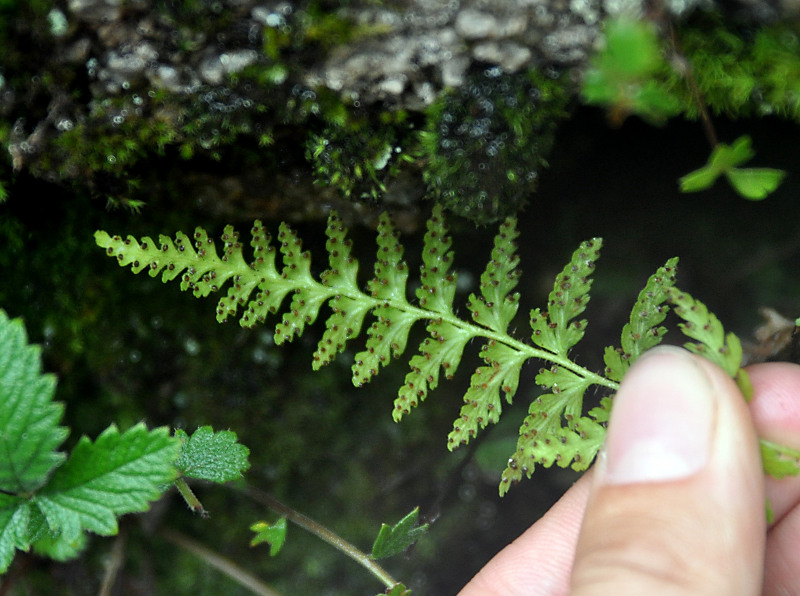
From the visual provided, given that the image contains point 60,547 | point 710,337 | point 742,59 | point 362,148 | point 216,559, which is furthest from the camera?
point 216,559

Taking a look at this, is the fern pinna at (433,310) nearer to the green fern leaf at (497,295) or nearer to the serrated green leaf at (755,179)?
the green fern leaf at (497,295)

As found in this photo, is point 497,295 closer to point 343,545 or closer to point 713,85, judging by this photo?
point 713,85

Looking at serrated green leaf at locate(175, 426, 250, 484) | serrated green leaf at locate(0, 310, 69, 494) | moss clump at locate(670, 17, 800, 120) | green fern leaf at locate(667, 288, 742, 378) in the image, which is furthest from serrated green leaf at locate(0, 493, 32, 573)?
moss clump at locate(670, 17, 800, 120)

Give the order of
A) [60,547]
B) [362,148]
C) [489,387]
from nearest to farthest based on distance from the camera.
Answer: [362,148]
[489,387]
[60,547]

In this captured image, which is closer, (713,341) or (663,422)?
(663,422)

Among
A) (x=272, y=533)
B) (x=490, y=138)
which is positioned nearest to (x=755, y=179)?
(x=490, y=138)

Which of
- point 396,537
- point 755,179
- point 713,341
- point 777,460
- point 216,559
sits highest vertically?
point 755,179

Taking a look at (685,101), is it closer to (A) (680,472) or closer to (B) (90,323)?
(A) (680,472)
